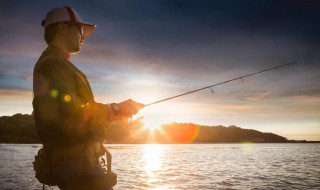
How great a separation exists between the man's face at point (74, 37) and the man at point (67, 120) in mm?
117

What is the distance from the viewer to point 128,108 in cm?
381

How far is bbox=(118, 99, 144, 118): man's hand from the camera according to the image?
12.3ft

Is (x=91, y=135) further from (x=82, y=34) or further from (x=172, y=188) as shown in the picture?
(x=172, y=188)

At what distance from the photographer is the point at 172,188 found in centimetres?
2305

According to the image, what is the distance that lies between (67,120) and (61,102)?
7.6 inches

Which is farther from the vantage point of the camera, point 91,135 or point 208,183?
point 208,183

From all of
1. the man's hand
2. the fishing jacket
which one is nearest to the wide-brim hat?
the fishing jacket

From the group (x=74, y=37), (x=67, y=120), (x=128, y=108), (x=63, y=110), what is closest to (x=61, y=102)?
(x=63, y=110)

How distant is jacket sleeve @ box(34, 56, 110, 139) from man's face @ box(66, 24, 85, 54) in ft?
1.57

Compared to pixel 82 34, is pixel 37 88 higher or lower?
lower

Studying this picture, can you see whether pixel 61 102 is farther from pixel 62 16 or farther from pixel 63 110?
pixel 62 16

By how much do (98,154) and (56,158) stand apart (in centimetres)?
51

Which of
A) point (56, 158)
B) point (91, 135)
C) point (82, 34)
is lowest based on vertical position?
point (56, 158)

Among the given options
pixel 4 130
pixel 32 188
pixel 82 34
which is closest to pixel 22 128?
pixel 4 130
